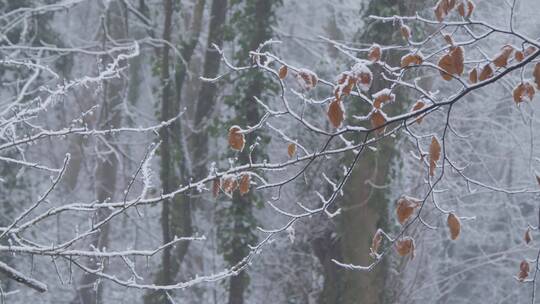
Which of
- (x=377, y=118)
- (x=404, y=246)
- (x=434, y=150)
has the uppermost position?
(x=377, y=118)

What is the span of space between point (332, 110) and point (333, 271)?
278 inches

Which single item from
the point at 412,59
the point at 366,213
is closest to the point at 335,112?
the point at 412,59

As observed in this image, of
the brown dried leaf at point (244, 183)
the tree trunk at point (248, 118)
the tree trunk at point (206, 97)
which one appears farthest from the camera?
the tree trunk at point (206, 97)

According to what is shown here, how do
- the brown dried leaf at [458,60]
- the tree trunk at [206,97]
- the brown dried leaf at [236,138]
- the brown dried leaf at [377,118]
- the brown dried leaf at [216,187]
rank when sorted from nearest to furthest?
the brown dried leaf at [458,60], the brown dried leaf at [377,118], the brown dried leaf at [236,138], the brown dried leaf at [216,187], the tree trunk at [206,97]

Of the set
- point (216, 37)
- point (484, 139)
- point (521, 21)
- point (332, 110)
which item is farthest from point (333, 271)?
point (332, 110)

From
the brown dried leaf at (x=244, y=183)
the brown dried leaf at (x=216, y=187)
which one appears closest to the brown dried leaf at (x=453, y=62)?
the brown dried leaf at (x=244, y=183)

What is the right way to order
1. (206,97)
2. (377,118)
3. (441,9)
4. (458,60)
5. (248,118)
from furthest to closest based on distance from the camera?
(206,97)
(248,118)
(441,9)
(377,118)
(458,60)

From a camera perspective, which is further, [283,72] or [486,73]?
[283,72]

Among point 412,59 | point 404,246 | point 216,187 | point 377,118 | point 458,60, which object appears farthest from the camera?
point 216,187

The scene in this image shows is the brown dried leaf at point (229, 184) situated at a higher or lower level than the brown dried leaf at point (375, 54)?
lower

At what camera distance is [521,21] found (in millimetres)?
11852

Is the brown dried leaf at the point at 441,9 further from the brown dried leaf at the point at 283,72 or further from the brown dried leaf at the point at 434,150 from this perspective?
the brown dried leaf at the point at 283,72

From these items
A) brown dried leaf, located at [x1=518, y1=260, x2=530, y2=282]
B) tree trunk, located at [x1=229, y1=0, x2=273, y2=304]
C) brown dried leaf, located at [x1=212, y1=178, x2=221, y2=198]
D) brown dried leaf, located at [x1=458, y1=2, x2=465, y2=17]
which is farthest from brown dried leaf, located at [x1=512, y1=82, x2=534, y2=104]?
tree trunk, located at [x1=229, y1=0, x2=273, y2=304]

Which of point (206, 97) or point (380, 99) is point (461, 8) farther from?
point (206, 97)
